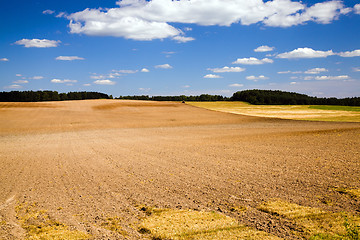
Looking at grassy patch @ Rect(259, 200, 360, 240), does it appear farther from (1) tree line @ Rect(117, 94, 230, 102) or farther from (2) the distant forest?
(1) tree line @ Rect(117, 94, 230, 102)

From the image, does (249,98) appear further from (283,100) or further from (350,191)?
(350,191)

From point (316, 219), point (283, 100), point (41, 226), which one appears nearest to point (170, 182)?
point (41, 226)

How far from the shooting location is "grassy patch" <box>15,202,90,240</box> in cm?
488

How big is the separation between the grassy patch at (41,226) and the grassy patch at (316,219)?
4119mm

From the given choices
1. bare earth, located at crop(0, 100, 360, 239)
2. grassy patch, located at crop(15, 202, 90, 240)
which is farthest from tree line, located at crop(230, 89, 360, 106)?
grassy patch, located at crop(15, 202, 90, 240)

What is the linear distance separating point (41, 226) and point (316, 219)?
5716mm

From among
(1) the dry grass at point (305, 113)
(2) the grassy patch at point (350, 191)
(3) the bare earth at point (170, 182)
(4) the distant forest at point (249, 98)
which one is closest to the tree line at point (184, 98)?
(4) the distant forest at point (249, 98)

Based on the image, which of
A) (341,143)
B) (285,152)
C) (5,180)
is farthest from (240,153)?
(5,180)

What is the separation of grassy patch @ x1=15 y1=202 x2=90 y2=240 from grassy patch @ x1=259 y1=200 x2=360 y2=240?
13.5ft

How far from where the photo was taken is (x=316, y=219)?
5.32 meters

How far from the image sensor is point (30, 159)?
12.7 metres

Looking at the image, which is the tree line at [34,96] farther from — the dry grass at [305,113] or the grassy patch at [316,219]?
the grassy patch at [316,219]

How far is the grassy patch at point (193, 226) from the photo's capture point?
475 centimetres

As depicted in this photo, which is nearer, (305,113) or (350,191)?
(350,191)
